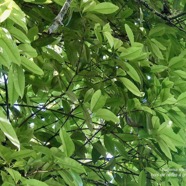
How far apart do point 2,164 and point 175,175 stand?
1.69 feet

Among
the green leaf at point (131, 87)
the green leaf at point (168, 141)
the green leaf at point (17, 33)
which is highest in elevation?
the green leaf at point (17, 33)

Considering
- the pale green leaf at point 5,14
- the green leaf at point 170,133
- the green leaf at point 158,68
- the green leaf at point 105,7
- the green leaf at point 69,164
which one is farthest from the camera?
the green leaf at point 158,68

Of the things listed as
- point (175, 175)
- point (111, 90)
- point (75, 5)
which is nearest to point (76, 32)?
point (75, 5)

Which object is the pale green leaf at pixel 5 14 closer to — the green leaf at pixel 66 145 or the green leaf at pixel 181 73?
the green leaf at pixel 66 145

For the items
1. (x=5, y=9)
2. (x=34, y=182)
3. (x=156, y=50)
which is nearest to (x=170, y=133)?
(x=156, y=50)

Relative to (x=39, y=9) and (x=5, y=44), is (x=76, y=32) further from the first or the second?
(x=5, y=44)

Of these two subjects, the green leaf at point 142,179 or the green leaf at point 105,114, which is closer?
the green leaf at point 105,114

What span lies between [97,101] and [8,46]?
290mm

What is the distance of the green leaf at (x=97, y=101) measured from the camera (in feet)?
2.65

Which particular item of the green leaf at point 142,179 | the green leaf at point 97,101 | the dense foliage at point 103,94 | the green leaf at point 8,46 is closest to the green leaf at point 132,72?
the dense foliage at point 103,94

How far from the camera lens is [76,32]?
0.90 metres

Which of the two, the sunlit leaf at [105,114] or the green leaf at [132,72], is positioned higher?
the green leaf at [132,72]

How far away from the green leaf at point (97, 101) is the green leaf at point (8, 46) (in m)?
0.25

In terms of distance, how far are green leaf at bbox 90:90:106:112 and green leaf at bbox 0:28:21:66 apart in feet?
0.82
